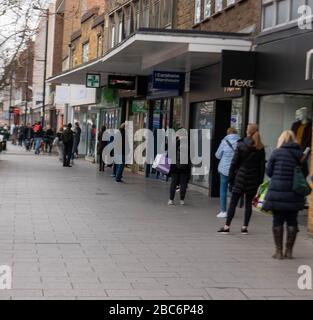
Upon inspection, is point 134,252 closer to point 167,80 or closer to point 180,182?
point 180,182

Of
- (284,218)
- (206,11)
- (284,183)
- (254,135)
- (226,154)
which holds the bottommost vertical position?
(284,218)

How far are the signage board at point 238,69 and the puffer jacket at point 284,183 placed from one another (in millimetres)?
5274

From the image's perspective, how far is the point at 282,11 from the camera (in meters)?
13.4

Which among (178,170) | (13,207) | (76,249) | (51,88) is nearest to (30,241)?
(76,249)

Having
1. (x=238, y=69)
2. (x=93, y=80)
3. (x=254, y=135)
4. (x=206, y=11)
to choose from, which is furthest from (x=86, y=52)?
(x=254, y=135)

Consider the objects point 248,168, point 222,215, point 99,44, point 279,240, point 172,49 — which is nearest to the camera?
point 279,240

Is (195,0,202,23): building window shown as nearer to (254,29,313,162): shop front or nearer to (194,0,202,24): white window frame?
(194,0,202,24): white window frame

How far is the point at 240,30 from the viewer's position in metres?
15.2

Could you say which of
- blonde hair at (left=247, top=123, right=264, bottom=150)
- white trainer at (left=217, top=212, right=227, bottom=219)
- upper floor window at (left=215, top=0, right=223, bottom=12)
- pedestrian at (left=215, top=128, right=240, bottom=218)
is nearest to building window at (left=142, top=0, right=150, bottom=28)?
upper floor window at (left=215, top=0, right=223, bottom=12)

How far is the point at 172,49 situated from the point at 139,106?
28.5 ft

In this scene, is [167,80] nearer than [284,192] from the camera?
No

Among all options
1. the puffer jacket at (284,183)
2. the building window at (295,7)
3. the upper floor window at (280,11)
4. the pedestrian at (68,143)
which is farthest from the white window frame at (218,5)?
the pedestrian at (68,143)

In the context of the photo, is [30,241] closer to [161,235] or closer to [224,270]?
[161,235]
